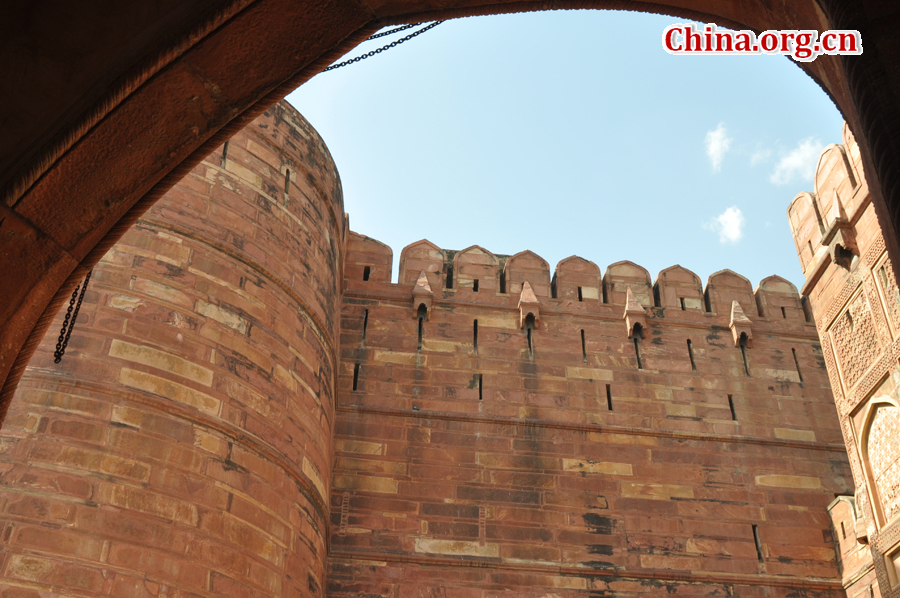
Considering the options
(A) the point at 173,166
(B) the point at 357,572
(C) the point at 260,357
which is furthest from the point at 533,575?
(A) the point at 173,166

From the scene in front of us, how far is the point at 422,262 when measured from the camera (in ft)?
31.2

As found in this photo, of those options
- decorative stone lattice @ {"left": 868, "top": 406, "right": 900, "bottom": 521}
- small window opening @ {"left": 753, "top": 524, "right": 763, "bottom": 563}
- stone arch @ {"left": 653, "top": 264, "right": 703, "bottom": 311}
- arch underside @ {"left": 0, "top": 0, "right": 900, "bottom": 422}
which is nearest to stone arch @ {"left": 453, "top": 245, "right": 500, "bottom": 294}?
stone arch @ {"left": 653, "top": 264, "right": 703, "bottom": 311}

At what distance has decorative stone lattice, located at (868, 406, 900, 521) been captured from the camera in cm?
649

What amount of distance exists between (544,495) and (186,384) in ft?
11.9

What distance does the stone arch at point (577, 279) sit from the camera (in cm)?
951

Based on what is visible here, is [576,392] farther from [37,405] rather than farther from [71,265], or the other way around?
[71,265]

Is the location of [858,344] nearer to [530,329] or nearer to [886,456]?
[886,456]

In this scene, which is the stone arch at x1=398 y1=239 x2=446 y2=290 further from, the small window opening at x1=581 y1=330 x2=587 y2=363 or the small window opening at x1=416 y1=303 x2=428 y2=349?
the small window opening at x1=581 y1=330 x2=587 y2=363

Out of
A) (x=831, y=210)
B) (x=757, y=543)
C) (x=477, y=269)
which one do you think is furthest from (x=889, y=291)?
(x=477, y=269)

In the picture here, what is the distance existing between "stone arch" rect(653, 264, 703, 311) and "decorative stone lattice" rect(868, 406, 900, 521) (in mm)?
2973

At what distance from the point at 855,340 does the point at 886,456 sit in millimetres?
994

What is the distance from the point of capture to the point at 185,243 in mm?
6391
